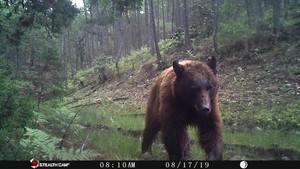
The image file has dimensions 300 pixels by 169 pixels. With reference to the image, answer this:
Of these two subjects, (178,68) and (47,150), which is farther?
(178,68)

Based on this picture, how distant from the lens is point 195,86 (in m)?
6.82

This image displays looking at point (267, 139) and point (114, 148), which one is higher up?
point (114, 148)

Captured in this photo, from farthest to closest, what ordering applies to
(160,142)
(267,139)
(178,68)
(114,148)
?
(160,142) < (267,139) < (114,148) < (178,68)

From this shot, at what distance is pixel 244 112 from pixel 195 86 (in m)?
8.81

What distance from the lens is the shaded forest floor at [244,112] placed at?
29.2 ft

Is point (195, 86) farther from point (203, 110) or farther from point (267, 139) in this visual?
point (267, 139)

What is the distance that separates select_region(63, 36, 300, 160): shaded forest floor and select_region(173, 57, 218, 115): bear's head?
4.64 ft

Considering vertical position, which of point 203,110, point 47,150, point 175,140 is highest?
point 203,110

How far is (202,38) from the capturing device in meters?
31.7

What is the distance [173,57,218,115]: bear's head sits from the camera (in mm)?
6688

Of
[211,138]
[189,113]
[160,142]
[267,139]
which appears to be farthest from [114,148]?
[267,139]

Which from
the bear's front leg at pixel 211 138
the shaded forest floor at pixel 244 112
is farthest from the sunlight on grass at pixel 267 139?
the bear's front leg at pixel 211 138

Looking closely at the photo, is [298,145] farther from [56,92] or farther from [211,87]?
[56,92]

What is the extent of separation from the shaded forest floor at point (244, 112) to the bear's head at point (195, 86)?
4.64ft
